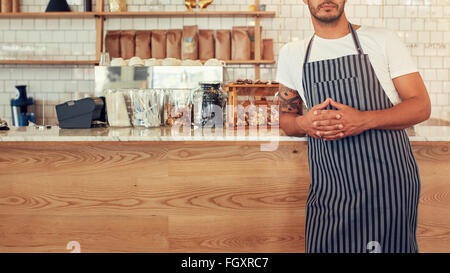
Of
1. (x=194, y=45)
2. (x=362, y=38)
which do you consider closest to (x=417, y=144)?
(x=362, y=38)

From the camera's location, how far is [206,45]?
3.78 meters

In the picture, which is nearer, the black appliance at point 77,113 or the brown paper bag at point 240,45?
the black appliance at point 77,113

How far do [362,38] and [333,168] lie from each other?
1.50 ft

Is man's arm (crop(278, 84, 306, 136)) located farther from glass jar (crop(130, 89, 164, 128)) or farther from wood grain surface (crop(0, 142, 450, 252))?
glass jar (crop(130, 89, 164, 128))

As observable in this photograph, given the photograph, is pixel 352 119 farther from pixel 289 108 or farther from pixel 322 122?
pixel 289 108

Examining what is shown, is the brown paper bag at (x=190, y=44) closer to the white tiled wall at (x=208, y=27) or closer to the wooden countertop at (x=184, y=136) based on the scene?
the white tiled wall at (x=208, y=27)

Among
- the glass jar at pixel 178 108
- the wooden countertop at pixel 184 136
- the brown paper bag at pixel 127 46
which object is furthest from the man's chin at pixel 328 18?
the brown paper bag at pixel 127 46

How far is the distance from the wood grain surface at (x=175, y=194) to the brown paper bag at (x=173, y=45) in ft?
6.79

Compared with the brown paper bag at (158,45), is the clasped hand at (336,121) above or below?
below

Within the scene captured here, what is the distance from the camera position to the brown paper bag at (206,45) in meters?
3.77

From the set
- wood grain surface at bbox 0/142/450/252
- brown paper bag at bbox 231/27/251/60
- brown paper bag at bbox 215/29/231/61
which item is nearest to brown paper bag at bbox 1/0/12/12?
brown paper bag at bbox 215/29/231/61

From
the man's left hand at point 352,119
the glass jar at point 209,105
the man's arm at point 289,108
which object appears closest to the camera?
the man's left hand at point 352,119

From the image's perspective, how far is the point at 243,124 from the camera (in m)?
2.13
